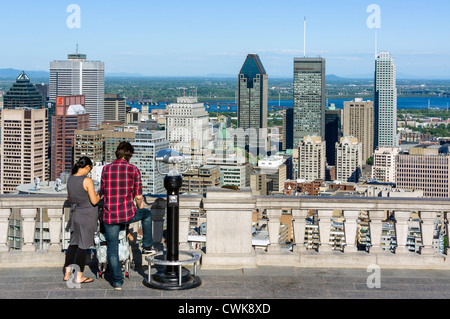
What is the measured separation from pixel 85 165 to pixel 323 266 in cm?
298

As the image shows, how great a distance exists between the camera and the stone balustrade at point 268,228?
792 centimetres

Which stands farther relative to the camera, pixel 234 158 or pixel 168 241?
pixel 234 158

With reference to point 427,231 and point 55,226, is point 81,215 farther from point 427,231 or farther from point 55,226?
point 427,231

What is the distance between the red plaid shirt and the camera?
7145mm

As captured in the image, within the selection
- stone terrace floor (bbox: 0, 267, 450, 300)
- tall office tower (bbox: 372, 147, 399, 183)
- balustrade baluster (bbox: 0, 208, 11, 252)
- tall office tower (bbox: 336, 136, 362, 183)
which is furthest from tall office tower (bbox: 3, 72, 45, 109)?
stone terrace floor (bbox: 0, 267, 450, 300)

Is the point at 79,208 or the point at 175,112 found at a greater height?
the point at 175,112

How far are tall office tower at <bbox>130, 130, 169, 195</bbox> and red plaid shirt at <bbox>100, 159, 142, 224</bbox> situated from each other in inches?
3618

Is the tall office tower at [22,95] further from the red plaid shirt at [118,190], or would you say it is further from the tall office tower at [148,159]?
the red plaid shirt at [118,190]

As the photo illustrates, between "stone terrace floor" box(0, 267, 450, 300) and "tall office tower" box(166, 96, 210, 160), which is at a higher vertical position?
"tall office tower" box(166, 96, 210, 160)

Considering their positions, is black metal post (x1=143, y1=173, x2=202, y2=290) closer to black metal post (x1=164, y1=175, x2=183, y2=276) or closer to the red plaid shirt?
black metal post (x1=164, y1=175, x2=183, y2=276)

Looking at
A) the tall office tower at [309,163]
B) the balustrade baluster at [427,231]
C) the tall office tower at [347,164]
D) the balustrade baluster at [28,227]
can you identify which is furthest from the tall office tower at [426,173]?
the balustrade baluster at [28,227]
